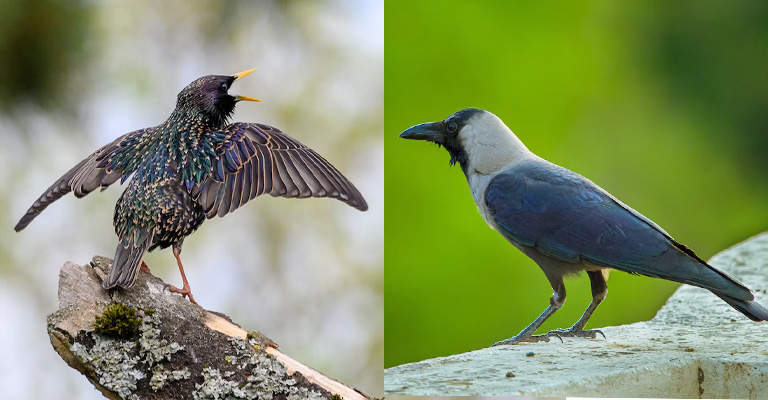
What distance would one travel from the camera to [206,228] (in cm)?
454

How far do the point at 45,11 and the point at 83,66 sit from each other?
0.37m

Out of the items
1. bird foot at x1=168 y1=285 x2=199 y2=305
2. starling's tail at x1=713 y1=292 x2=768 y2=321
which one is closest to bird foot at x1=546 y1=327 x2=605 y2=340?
starling's tail at x1=713 y1=292 x2=768 y2=321

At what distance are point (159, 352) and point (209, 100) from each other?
1.33m

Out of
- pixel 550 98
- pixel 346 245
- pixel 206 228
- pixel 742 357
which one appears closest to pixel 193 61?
pixel 206 228

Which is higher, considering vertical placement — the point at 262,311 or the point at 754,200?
the point at 754,200

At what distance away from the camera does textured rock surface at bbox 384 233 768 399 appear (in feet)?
11.2

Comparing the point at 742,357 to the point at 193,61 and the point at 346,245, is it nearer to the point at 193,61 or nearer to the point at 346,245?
the point at 346,245

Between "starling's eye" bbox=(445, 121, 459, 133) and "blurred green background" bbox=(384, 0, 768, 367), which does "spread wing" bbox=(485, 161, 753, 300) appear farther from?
"blurred green background" bbox=(384, 0, 768, 367)

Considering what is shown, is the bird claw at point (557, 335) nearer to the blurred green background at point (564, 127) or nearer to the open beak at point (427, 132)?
the blurred green background at point (564, 127)

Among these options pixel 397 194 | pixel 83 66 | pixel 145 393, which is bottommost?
pixel 145 393

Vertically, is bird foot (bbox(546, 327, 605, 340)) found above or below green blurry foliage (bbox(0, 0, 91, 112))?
below

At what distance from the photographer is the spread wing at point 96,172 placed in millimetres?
3809

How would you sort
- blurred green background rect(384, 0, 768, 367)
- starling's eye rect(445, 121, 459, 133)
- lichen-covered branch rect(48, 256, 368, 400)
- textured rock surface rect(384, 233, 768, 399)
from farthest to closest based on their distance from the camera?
blurred green background rect(384, 0, 768, 367) < starling's eye rect(445, 121, 459, 133) < textured rock surface rect(384, 233, 768, 399) < lichen-covered branch rect(48, 256, 368, 400)

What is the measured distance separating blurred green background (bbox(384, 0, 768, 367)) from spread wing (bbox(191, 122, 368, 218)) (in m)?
0.98
